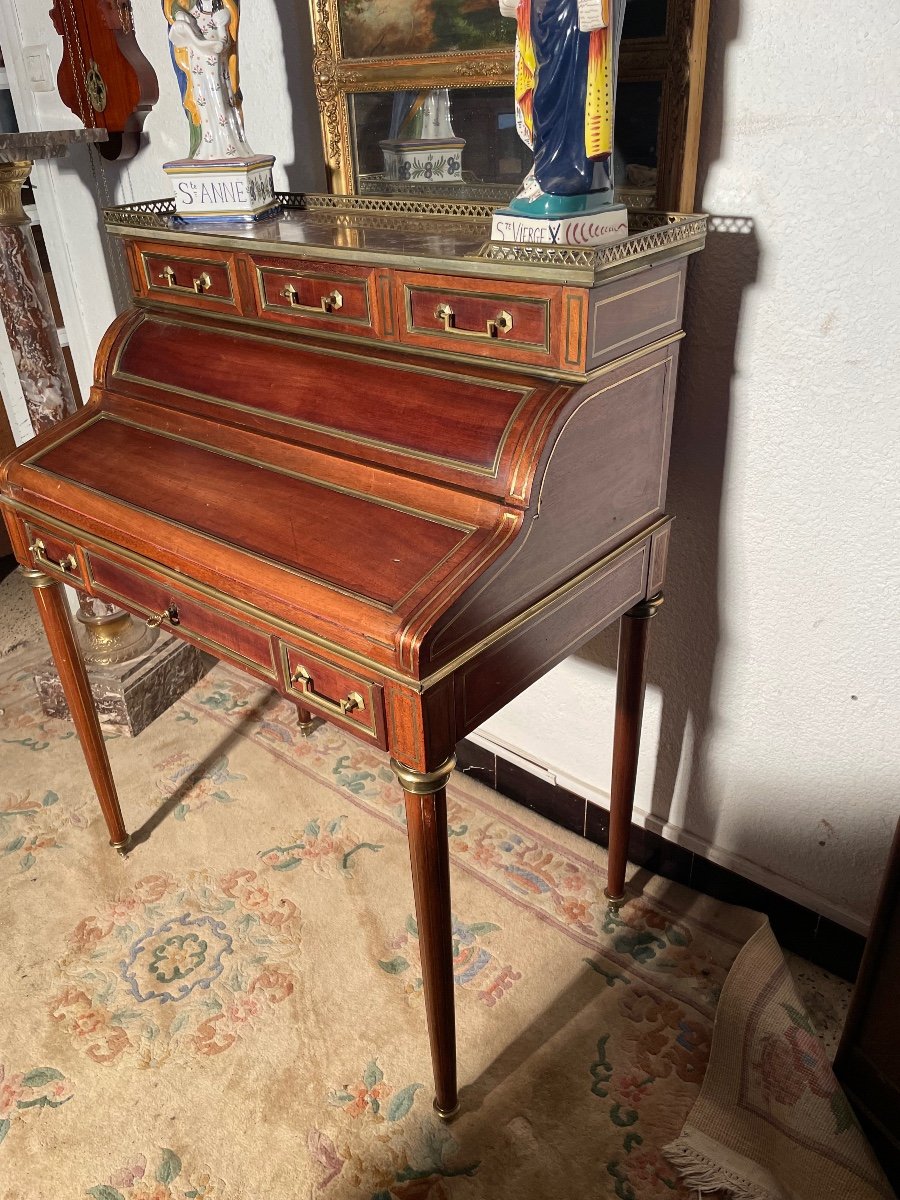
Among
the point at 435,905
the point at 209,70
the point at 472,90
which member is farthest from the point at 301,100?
the point at 435,905

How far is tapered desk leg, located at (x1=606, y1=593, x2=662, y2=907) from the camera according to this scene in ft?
5.90

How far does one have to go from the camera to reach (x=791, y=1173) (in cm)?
155

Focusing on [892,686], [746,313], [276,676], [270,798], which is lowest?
[270,798]

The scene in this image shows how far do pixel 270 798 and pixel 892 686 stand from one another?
159 cm

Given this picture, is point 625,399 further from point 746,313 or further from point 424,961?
point 424,961

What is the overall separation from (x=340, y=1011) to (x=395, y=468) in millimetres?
1159

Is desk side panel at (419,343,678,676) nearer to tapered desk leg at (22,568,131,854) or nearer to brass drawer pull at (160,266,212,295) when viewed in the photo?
brass drawer pull at (160,266,212,295)

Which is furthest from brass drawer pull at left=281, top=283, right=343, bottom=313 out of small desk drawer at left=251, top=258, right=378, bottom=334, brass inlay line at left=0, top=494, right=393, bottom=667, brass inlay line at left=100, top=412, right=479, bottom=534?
brass inlay line at left=0, top=494, right=393, bottom=667

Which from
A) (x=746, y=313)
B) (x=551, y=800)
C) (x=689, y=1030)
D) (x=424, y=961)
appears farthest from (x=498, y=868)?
(x=746, y=313)

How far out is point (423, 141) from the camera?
1790mm

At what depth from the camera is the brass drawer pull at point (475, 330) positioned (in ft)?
4.38

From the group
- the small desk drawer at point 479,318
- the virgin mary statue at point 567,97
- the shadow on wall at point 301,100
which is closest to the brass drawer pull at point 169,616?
the small desk drawer at point 479,318

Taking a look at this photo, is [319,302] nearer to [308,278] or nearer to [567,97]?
[308,278]

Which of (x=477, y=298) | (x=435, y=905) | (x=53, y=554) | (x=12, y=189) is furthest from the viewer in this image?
Answer: (x=12, y=189)
